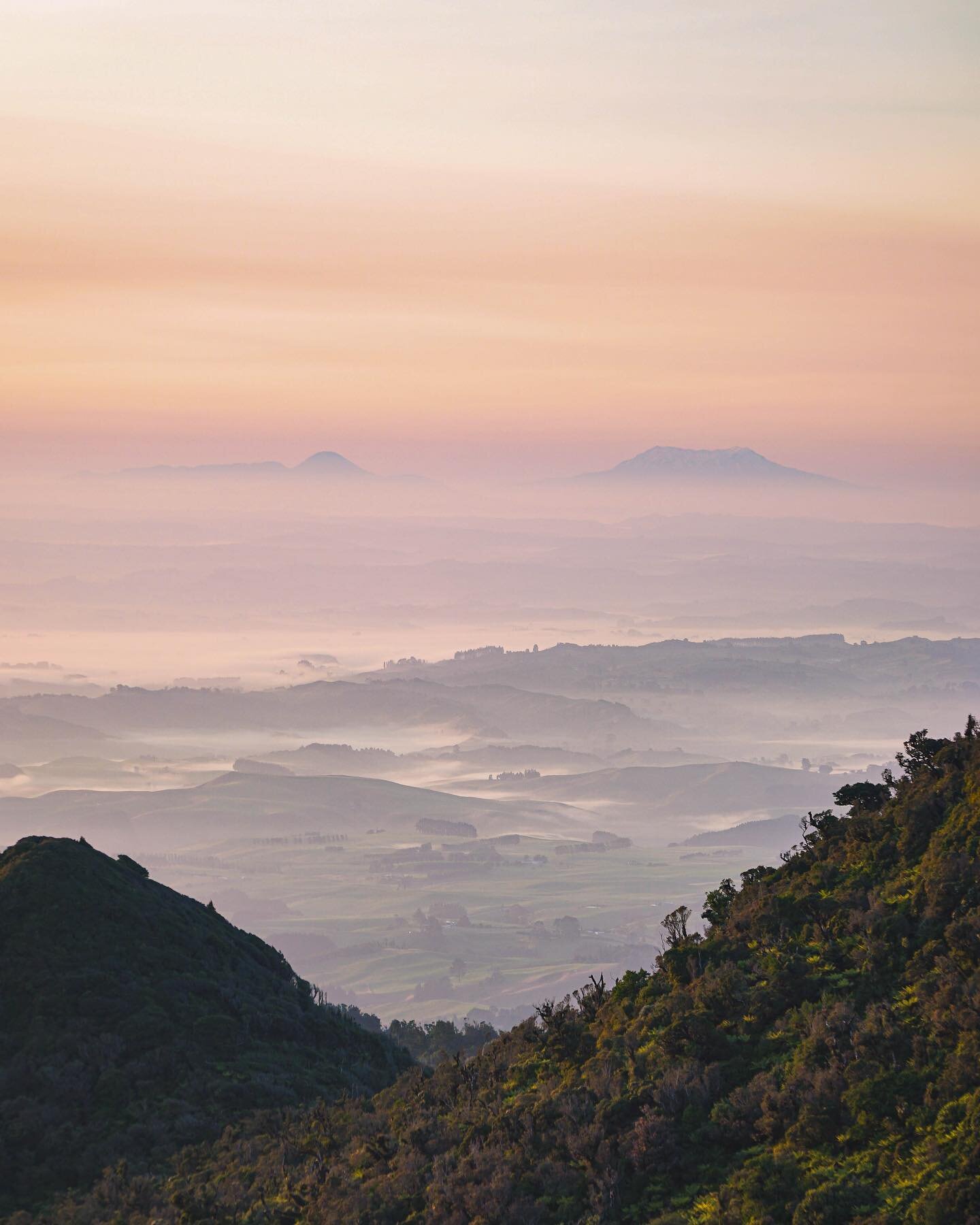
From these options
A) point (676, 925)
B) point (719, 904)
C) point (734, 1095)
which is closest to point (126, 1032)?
point (676, 925)

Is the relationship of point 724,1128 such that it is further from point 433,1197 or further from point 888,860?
point 888,860

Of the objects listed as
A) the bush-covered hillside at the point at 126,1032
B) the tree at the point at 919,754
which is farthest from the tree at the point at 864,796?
the bush-covered hillside at the point at 126,1032

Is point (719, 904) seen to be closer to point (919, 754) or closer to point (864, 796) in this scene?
point (864, 796)

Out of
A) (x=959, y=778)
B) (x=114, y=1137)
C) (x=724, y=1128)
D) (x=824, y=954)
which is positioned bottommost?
(x=114, y=1137)

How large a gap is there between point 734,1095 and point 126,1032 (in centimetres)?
3127

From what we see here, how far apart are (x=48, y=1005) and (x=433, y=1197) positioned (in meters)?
28.8

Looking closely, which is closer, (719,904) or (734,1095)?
(734,1095)

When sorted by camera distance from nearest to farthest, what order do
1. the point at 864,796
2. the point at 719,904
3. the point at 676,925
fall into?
the point at 676,925 < the point at 719,904 < the point at 864,796

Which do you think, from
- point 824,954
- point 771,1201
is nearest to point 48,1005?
point 824,954

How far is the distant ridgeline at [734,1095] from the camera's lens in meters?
34.3

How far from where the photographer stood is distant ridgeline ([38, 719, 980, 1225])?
34344 mm

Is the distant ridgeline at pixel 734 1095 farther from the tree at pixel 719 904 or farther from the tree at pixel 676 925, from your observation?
the tree at pixel 719 904

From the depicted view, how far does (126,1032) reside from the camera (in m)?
61.8

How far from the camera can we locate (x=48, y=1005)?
62.6 meters
